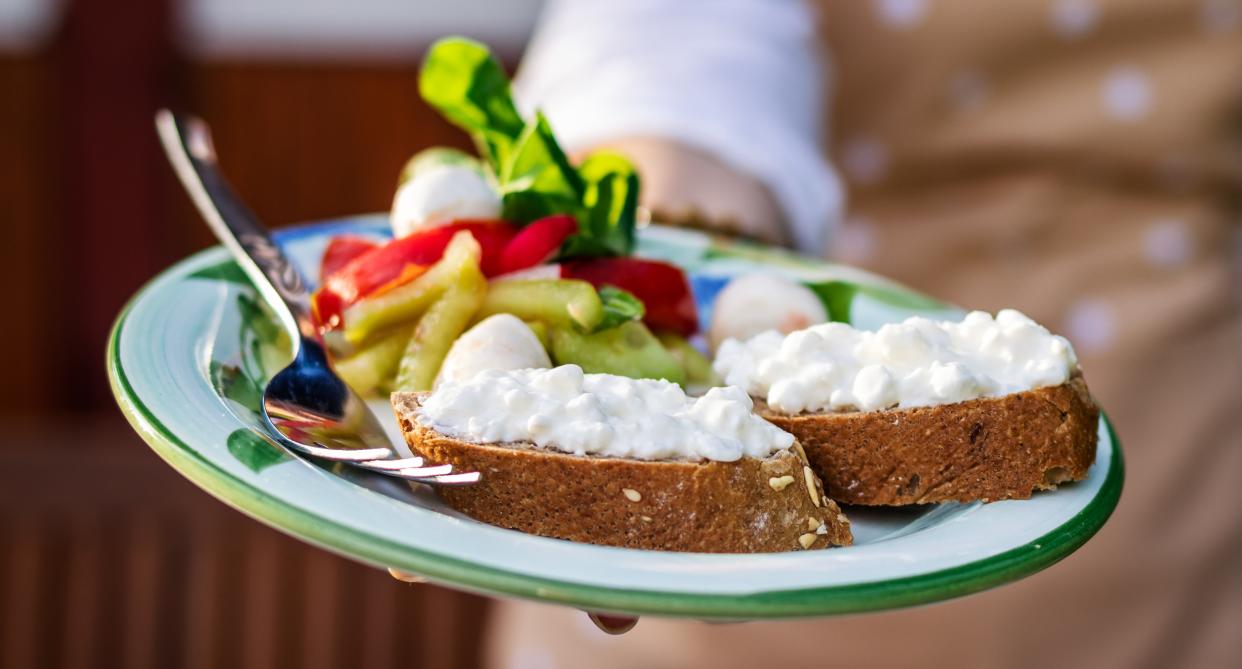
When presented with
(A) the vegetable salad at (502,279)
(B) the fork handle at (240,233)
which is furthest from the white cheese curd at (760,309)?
(B) the fork handle at (240,233)

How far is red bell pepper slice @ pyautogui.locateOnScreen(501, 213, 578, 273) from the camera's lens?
115 cm

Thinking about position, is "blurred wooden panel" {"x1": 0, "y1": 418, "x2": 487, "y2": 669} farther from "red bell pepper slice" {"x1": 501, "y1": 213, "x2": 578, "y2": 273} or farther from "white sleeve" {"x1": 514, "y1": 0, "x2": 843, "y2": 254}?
"red bell pepper slice" {"x1": 501, "y1": 213, "x2": 578, "y2": 273}

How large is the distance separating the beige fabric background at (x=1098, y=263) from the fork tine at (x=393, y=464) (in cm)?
112

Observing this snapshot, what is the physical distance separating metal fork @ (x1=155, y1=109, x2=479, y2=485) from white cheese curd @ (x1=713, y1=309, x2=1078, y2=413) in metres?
0.28

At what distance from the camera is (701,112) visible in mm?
1820

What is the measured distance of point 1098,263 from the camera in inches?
72.9

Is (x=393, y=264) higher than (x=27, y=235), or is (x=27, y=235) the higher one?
(x=393, y=264)

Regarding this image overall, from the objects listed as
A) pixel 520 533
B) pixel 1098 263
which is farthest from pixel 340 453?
pixel 1098 263

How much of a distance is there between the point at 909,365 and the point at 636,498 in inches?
10.0

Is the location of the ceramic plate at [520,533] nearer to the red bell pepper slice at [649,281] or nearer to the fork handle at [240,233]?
the fork handle at [240,233]

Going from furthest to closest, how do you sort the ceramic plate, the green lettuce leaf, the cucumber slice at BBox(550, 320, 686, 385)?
1. the green lettuce leaf
2. the cucumber slice at BBox(550, 320, 686, 385)
3. the ceramic plate

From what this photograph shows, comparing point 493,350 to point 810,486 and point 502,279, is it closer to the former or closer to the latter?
point 502,279

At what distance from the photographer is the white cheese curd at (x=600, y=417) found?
2.76ft

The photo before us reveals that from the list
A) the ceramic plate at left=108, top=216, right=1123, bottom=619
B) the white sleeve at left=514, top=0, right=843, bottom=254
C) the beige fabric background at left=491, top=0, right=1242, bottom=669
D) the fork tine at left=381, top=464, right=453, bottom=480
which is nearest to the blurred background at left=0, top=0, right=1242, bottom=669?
the beige fabric background at left=491, top=0, right=1242, bottom=669
